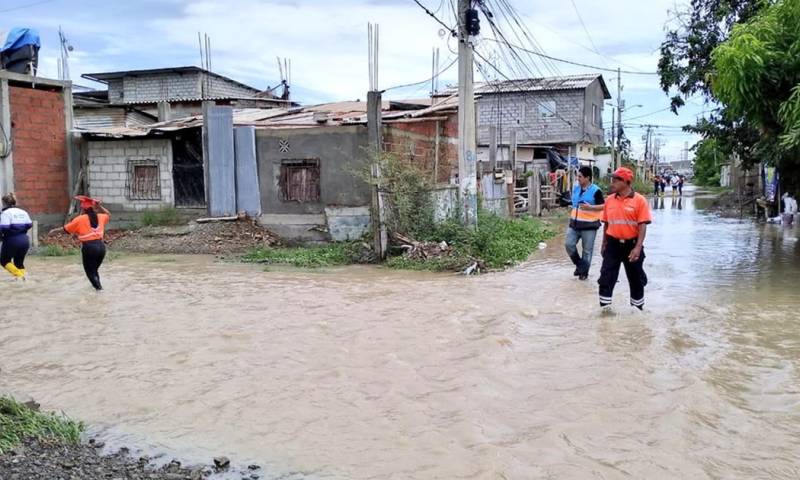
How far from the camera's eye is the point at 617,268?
7.37 m

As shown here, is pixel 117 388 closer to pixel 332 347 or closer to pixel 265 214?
pixel 332 347

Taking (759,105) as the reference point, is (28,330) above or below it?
below

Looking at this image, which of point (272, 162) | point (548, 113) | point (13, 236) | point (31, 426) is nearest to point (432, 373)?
point (31, 426)

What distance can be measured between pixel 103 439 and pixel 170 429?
0.41 meters

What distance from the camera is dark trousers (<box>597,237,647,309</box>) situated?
7.27 meters

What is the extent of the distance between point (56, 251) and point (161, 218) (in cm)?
243

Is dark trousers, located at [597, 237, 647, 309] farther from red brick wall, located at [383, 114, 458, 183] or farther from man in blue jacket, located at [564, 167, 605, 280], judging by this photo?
red brick wall, located at [383, 114, 458, 183]

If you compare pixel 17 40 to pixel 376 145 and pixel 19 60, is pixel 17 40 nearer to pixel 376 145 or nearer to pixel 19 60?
pixel 19 60

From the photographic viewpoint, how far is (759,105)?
1001cm

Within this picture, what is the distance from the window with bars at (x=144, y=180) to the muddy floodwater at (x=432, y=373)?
6441 millimetres

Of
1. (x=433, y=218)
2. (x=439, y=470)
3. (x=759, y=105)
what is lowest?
(x=439, y=470)

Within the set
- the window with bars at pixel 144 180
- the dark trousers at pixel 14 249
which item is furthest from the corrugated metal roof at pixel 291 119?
the dark trousers at pixel 14 249

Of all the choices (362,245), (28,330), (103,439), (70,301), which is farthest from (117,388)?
(362,245)

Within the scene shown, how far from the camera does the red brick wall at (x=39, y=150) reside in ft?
52.4
